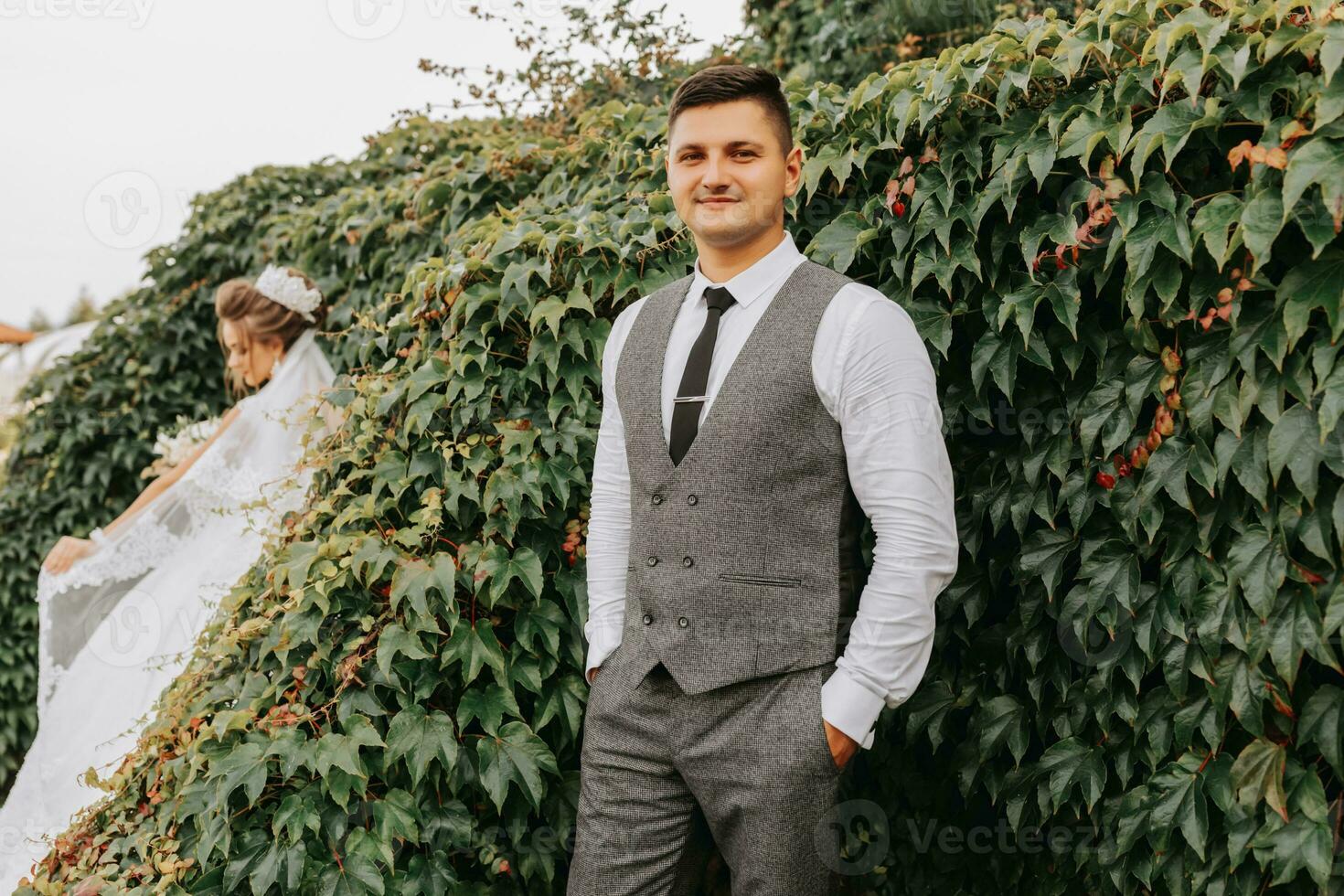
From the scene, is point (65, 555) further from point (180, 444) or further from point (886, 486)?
point (886, 486)

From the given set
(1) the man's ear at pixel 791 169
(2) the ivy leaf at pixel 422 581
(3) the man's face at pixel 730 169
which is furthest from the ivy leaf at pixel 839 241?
(2) the ivy leaf at pixel 422 581

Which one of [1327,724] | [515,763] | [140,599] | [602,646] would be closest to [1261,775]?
[1327,724]

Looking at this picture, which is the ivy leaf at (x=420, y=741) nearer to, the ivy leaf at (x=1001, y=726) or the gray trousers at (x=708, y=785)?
the gray trousers at (x=708, y=785)

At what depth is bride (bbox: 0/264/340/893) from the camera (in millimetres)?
3686

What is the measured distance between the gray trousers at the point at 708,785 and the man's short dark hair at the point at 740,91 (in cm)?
103

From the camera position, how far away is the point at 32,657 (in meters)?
5.26

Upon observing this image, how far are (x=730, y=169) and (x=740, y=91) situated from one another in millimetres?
149

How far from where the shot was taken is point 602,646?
2.11m

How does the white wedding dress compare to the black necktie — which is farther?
the white wedding dress

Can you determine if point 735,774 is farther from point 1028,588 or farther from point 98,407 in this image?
point 98,407

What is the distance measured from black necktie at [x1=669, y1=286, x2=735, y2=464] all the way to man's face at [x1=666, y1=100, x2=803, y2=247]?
142mm

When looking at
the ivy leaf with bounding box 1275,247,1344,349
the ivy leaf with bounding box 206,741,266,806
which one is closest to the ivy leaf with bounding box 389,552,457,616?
the ivy leaf with bounding box 206,741,266,806

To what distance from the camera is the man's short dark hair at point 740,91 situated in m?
1.96

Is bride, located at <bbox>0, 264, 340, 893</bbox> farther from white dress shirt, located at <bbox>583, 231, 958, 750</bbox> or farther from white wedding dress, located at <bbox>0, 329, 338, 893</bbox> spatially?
white dress shirt, located at <bbox>583, 231, 958, 750</bbox>
